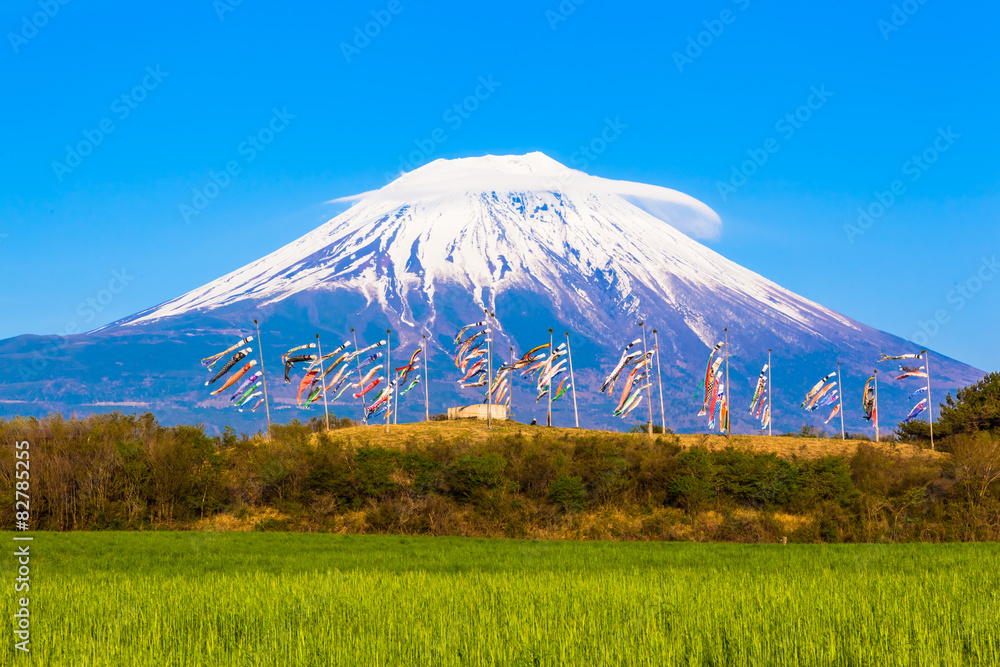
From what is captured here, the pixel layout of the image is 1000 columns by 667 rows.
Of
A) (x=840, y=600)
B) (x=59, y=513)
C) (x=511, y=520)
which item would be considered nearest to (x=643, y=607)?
(x=840, y=600)

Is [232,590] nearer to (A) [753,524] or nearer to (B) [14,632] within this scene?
(B) [14,632]

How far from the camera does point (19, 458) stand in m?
38.3

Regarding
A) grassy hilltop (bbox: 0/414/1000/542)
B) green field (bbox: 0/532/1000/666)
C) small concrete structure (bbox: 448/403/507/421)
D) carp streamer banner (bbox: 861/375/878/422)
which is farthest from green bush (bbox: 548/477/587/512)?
carp streamer banner (bbox: 861/375/878/422)

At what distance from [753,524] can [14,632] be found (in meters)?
36.6

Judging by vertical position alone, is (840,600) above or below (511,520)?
above

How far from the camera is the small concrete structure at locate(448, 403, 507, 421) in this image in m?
69.2

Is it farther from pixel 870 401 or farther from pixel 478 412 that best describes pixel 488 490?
pixel 870 401

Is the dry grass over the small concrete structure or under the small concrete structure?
under

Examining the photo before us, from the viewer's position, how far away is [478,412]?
7212 cm

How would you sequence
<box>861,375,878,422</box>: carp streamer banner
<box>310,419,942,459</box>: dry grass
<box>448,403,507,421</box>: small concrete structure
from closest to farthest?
1. <box>310,419,942,459</box>: dry grass
2. <box>861,375,878,422</box>: carp streamer banner
3. <box>448,403,507,421</box>: small concrete structure

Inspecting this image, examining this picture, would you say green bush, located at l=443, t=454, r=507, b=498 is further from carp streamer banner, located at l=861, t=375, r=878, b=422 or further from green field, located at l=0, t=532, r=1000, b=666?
carp streamer banner, located at l=861, t=375, r=878, b=422

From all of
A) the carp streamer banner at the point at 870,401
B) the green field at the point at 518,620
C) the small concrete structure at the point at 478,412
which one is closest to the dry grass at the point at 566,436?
the carp streamer banner at the point at 870,401

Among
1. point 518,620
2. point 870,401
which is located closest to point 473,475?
point 518,620

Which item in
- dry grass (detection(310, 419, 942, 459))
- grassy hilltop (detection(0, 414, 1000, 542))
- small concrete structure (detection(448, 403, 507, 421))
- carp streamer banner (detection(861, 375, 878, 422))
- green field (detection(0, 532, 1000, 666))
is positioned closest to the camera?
green field (detection(0, 532, 1000, 666))
